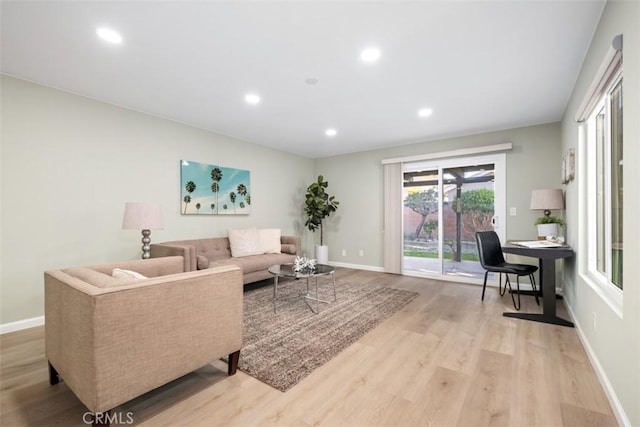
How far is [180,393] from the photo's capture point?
5.76 ft

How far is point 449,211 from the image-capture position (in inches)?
188

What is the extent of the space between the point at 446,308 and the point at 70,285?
344cm

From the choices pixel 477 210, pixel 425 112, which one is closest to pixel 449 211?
pixel 477 210

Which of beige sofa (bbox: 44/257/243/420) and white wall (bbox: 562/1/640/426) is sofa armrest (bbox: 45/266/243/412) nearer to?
beige sofa (bbox: 44/257/243/420)

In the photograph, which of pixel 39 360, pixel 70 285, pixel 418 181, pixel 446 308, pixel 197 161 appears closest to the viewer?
pixel 70 285

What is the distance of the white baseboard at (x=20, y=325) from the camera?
264 centimetres

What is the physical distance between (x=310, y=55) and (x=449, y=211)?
3.57 metres

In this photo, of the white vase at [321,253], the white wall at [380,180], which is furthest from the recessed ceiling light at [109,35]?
the white vase at [321,253]

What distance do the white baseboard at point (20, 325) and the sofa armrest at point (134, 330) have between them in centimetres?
152

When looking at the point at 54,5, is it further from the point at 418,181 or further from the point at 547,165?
the point at 547,165

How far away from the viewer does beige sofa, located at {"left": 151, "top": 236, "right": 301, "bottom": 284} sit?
11.0 ft

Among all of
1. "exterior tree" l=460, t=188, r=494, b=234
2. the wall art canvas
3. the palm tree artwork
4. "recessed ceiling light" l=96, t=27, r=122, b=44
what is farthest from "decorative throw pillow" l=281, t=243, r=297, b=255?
"recessed ceiling light" l=96, t=27, r=122, b=44

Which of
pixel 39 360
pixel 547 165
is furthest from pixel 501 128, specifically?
pixel 39 360

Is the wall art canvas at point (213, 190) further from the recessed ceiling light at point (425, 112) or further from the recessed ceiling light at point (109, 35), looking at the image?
the recessed ceiling light at point (425, 112)
